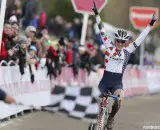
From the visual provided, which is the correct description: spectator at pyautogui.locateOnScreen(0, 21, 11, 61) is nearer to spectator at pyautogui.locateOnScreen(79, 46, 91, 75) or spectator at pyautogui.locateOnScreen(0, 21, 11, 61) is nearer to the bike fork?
the bike fork

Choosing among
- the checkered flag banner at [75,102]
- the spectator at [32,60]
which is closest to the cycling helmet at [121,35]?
the checkered flag banner at [75,102]

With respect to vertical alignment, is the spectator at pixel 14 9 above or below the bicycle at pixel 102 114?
above

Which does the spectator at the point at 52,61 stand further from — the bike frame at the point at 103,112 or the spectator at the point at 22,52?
the bike frame at the point at 103,112

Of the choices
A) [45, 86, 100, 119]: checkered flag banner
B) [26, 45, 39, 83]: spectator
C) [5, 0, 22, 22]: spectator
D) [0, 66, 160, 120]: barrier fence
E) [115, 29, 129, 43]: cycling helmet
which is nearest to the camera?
[45, 86, 100, 119]: checkered flag banner

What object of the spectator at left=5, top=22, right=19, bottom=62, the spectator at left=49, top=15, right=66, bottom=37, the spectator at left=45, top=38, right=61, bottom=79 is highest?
the spectator at left=49, top=15, right=66, bottom=37

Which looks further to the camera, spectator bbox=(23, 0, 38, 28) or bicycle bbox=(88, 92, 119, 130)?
spectator bbox=(23, 0, 38, 28)

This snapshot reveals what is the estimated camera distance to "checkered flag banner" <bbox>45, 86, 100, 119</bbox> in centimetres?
824

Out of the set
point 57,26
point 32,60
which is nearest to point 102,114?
point 32,60

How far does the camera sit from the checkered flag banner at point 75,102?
8.24 metres

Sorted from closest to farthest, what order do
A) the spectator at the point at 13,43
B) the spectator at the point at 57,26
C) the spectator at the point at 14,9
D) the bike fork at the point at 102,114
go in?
the bike fork at the point at 102,114
the spectator at the point at 13,43
the spectator at the point at 14,9
the spectator at the point at 57,26

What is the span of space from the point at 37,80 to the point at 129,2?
2602cm

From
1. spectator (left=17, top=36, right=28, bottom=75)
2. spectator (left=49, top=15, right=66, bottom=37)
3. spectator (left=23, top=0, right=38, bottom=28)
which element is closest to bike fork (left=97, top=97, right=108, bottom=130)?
spectator (left=17, top=36, right=28, bottom=75)

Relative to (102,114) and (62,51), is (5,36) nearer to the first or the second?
(62,51)

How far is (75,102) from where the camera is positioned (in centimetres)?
887
